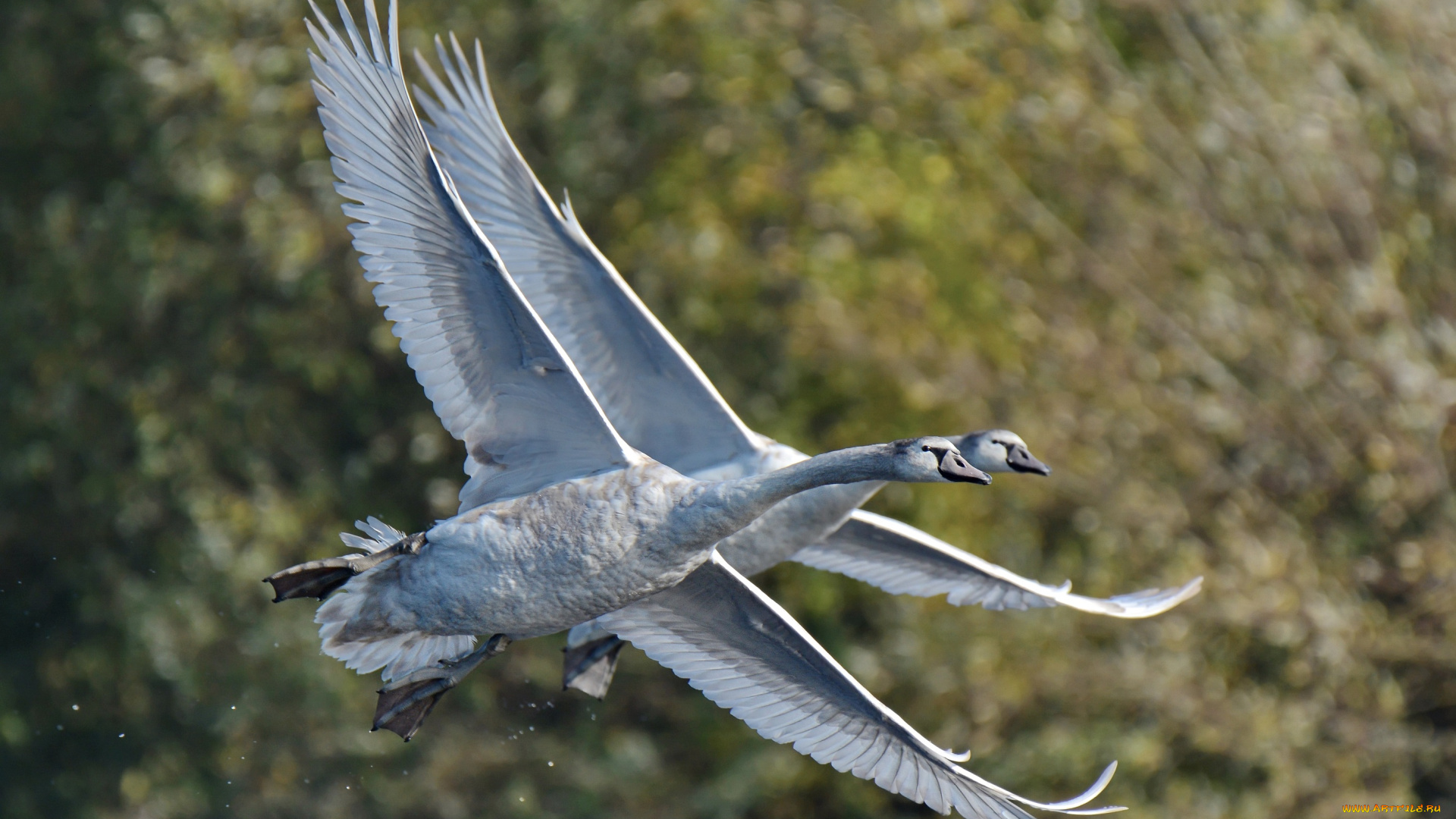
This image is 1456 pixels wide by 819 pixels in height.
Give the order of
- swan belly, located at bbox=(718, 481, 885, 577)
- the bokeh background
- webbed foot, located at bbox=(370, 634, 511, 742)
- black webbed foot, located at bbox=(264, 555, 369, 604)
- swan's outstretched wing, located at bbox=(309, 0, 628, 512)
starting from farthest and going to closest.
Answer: the bokeh background < swan belly, located at bbox=(718, 481, 885, 577) < webbed foot, located at bbox=(370, 634, 511, 742) < black webbed foot, located at bbox=(264, 555, 369, 604) < swan's outstretched wing, located at bbox=(309, 0, 628, 512)

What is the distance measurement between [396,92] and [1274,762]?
20.8 ft

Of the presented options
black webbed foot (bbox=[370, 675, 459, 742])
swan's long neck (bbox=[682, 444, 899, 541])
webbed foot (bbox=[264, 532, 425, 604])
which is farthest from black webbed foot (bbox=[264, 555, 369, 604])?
swan's long neck (bbox=[682, 444, 899, 541])

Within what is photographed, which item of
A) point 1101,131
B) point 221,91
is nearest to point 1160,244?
point 1101,131

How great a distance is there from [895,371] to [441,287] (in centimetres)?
439

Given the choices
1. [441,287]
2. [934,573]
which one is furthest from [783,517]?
[441,287]

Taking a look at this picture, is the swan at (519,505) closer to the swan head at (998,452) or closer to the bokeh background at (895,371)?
the swan head at (998,452)

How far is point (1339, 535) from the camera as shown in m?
8.81

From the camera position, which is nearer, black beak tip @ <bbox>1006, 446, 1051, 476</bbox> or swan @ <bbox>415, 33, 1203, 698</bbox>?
black beak tip @ <bbox>1006, 446, 1051, 476</bbox>

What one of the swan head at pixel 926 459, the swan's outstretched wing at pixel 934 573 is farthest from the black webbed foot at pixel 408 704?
the swan head at pixel 926 459

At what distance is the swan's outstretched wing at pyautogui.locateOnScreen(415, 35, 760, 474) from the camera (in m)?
5.85

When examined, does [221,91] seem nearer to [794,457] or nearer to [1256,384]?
[794,457]

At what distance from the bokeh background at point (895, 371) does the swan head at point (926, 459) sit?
3.93m

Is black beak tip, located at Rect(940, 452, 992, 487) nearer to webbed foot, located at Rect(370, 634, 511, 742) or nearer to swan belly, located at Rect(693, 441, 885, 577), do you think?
swan belly, located at Rect(693, 441, 885, 577)

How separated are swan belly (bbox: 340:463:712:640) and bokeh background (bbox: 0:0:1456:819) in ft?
13.4
